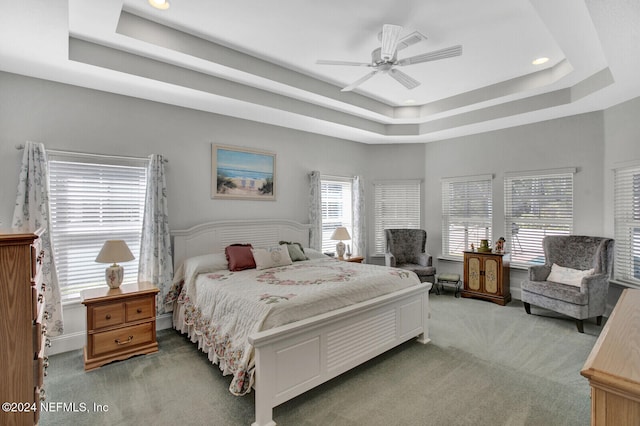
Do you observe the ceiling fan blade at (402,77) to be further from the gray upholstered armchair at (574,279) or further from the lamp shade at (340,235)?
the gray upholstered armchair at (574,279)

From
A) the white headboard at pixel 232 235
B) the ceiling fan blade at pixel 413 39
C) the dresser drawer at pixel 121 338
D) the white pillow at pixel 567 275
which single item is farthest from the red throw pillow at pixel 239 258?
the white pillow at pixel 567 275

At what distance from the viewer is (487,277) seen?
507 cm

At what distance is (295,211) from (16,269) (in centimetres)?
376

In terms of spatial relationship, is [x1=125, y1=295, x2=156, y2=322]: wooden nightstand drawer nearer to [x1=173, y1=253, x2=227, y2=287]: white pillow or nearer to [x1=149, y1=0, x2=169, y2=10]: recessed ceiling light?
[x1=173, y1=253, x2=227, y2=287]: white pillow

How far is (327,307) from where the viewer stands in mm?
2623

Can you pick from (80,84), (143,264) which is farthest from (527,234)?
(80,84)

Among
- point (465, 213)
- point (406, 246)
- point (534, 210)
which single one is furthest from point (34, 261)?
point (534, 210)

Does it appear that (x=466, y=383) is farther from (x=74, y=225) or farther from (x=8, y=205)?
(x=8, y=205)

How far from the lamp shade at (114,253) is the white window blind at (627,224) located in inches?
229

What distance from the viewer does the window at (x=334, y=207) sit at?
18.8ft

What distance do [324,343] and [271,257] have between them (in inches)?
64.0

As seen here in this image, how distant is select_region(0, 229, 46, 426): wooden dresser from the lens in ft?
5.35

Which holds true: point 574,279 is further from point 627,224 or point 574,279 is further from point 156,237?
point 156,237

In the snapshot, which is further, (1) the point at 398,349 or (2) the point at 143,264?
(2) the point at 143,264
